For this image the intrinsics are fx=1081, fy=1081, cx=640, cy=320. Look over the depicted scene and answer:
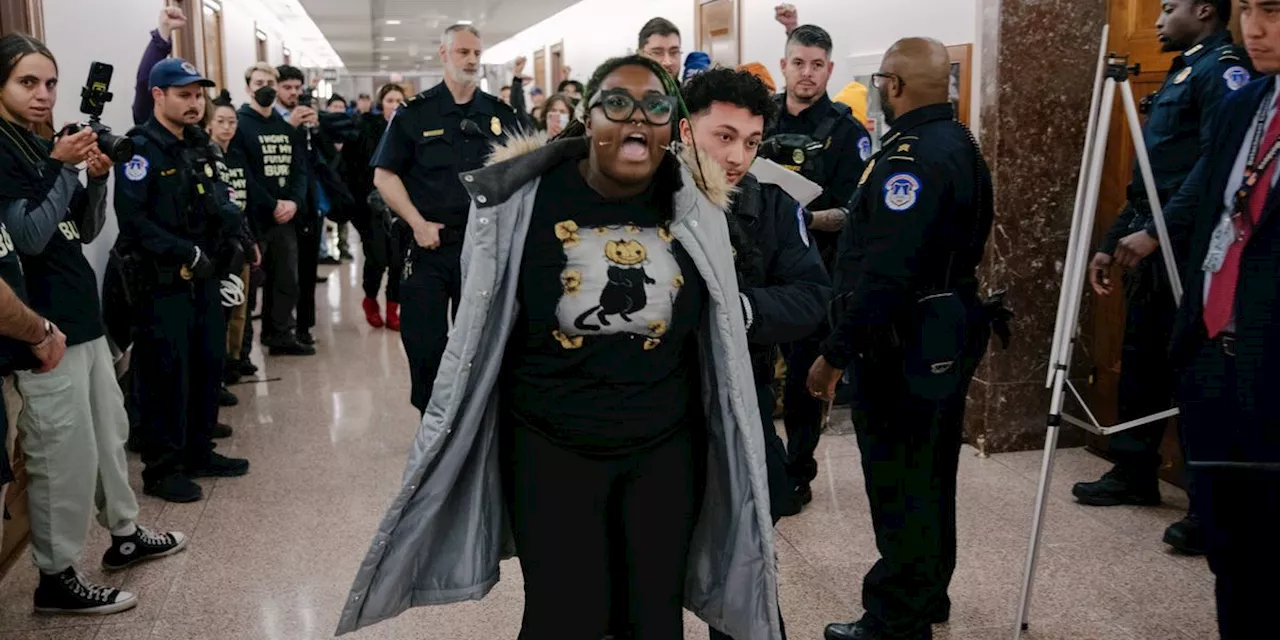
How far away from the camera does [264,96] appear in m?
6.22

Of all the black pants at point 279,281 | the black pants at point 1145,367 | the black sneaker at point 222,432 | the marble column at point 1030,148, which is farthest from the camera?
the black pants at point 279,281

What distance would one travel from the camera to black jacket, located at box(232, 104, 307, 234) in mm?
6145

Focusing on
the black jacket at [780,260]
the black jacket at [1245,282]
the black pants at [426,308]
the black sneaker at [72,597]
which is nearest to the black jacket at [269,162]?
the black pants at [426,308]

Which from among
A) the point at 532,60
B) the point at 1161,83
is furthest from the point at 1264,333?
the point at 532,60

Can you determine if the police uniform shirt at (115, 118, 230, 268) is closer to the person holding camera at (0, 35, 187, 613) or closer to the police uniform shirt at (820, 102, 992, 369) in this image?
the person holding camera at (0, 35, 187, 613)

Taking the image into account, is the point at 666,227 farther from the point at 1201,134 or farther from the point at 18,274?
the point at 1201,134

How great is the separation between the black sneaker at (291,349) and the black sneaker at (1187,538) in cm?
516

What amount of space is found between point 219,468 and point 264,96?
2.66 meters

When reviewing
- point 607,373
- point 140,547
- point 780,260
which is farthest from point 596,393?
point 140,547

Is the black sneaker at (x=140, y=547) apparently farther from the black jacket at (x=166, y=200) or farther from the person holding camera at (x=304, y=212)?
the person holding camera at (x=304, y=212)

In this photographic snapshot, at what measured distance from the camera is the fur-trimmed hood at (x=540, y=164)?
6.40ft

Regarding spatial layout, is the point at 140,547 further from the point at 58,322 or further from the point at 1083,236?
the point at 1083,236

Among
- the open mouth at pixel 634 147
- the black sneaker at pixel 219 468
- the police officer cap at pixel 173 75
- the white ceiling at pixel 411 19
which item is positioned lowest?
the black sneaker at pixel 219 468

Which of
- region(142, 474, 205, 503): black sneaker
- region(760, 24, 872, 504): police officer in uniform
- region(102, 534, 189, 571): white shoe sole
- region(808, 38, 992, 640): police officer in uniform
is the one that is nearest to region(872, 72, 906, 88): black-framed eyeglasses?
region(808, 38, 992, 640): police officer in uniform
